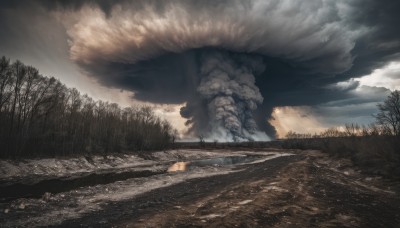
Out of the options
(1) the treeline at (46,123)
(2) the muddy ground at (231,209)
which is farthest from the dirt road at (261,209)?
(1) the treeline at (46,123)

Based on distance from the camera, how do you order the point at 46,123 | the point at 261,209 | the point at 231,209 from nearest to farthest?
1. the point at 261,209
2. the point at 231,209
3. the point at 46,123

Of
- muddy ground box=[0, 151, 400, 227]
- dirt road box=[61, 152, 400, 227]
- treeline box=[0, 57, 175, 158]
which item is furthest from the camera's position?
treeline box=[0, 57, 175, 158]

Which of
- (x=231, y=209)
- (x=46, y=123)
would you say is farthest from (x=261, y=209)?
(x=46, y=123)

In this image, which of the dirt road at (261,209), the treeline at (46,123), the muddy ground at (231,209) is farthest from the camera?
the treeline at (46,123)

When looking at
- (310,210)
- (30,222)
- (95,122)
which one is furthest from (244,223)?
(95,122)

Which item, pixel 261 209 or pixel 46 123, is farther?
pixel 46 123

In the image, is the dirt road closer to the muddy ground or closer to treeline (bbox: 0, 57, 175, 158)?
the muddy ground

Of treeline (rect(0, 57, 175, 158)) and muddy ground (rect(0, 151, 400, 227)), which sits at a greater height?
treeline (rect(0, 57, 175, 158))

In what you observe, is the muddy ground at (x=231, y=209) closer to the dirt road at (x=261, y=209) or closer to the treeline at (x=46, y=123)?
the dirt road at (x=261, y=209)

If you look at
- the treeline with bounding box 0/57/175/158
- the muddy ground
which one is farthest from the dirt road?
the treeline with bounding box 0/57/175/158

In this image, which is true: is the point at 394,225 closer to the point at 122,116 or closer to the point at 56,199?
the point at 56,199

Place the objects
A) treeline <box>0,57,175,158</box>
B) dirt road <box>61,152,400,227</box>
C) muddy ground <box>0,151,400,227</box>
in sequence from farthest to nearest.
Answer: treeline <box>0,57,175,158</box> < muddy ground <box>0,151,400,227</box> < dirt road <box>61,152,400,227</box>

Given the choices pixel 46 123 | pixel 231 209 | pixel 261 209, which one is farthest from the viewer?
pixel 46 123

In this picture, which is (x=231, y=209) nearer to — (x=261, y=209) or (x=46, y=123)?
(x=261, y=209)
